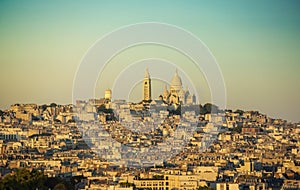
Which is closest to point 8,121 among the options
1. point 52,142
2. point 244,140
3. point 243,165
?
point 52,142

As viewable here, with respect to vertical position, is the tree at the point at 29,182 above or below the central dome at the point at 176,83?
below

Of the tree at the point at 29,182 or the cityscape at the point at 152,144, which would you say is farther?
the cityscape at the point at 152,144

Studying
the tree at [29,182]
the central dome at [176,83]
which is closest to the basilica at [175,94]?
→ the central dome at [176,83]

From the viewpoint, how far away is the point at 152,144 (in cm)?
4684

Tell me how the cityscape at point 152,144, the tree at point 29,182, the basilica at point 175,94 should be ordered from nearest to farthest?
the tree at point 29,182
the cityscape at point 152,144
the basilica at point 175,94

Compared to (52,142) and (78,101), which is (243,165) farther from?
(78,101)

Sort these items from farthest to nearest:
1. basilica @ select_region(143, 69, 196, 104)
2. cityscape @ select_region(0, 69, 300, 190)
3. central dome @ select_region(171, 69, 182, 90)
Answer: basilica @ select_region(143, 69, 196, 104) → central dome @ select_region(171, 69, 182, 90) → cityscape @ select_region(0, 69, 300, 190)

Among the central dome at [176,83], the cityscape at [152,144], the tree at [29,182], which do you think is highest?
the central dome at [176,83]

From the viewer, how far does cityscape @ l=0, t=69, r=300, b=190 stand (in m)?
33.0

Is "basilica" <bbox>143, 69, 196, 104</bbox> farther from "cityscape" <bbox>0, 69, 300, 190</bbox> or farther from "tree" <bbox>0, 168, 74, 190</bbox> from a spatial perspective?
"tree" <bbox>0, 168, 74, 190</bbox>

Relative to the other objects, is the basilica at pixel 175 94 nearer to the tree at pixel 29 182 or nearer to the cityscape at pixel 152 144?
the cityscape at pixel 152 144

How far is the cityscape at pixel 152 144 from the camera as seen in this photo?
3300cm

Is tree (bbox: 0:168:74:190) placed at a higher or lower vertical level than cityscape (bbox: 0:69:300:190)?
lower

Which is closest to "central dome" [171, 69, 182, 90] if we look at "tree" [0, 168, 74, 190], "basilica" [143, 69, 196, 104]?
"basilica" [143, 69, 196, 104]
